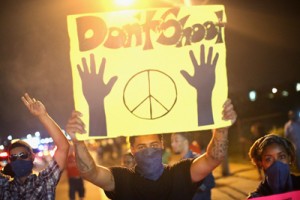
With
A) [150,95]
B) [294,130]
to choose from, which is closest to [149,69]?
[150,95]

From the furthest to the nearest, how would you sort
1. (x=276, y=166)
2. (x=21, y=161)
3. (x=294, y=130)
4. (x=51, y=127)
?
(x=294, y=130)
(x=21, y=161)
(x=51, y=127)
(x=276, y=166)

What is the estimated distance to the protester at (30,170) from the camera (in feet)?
11.2

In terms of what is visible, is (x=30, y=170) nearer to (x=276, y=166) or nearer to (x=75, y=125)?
(x=75, y=125)

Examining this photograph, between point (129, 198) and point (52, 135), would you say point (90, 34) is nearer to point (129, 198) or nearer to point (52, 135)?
point (52, 135)

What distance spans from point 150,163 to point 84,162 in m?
0.49

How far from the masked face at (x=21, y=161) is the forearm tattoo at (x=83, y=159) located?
60cm

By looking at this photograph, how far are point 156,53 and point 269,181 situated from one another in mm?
1317

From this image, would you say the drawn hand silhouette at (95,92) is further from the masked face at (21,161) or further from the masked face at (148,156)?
the masked face at (21,161)

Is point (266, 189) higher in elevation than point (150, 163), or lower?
lower

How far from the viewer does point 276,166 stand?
11.0 ft

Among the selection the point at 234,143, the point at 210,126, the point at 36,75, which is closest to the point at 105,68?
the point at 210,126

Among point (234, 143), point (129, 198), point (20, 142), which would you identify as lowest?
point (234, 143)

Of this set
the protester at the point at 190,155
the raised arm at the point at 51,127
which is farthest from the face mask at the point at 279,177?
the protester at the point at 190,155

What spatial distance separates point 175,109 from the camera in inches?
128
